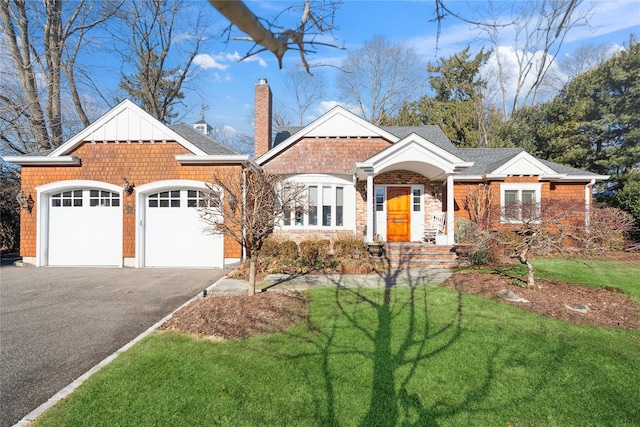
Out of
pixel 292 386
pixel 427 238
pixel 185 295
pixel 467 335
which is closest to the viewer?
pixel 292 386

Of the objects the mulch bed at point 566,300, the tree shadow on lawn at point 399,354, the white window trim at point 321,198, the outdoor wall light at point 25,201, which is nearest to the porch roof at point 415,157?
the white window trim at point 321,198

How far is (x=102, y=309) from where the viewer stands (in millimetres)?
6398

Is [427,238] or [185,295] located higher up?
[427,238]

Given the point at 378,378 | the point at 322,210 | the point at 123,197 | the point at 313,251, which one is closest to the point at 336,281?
the point at 313,251

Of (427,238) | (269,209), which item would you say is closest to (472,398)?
(269,209)

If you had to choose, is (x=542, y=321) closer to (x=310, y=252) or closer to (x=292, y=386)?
(x=292, y=386)

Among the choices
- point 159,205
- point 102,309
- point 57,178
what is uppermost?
point 57,178

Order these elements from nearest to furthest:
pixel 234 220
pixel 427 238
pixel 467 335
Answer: pixel 467 335, pixel 234 220, pixel 427 238

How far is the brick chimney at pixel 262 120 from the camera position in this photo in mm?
14703

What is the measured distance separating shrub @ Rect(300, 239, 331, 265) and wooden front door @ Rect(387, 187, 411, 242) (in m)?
3.59

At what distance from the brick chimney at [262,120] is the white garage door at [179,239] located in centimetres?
453

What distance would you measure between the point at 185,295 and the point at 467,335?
605cm

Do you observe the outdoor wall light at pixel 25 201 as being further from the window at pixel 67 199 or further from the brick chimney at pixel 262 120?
the brick chimney at pixel 262 120

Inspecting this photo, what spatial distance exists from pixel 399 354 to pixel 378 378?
659mm
